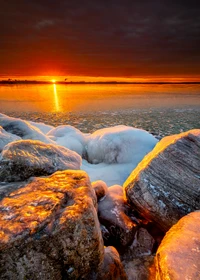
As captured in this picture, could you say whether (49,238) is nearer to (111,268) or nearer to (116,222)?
(111,268)

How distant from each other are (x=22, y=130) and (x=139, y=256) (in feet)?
18.4

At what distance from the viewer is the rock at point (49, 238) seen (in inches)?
77.2

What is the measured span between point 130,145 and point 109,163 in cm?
103

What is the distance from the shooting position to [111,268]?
2650mm

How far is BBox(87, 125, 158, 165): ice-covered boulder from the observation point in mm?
7875

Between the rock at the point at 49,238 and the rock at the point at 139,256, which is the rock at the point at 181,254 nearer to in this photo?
the rock at the point at 139,256

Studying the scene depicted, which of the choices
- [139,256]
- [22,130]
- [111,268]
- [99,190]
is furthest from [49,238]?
[22,130]

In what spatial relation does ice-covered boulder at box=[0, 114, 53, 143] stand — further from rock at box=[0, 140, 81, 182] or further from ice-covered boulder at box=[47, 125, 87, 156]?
rock at box=[0, 140, 81, 182]

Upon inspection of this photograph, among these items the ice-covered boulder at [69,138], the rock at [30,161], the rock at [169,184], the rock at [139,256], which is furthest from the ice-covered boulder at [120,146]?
the rock at [30,161]

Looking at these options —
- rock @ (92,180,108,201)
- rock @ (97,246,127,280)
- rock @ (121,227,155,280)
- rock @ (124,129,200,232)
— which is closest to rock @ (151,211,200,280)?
rock @ (121,227,155,280)

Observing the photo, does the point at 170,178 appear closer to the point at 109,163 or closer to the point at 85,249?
the point at 85,249

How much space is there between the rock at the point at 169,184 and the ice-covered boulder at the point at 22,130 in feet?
13.1

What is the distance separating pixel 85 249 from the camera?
2170 mm

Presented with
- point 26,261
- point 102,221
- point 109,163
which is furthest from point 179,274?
point 109,163
